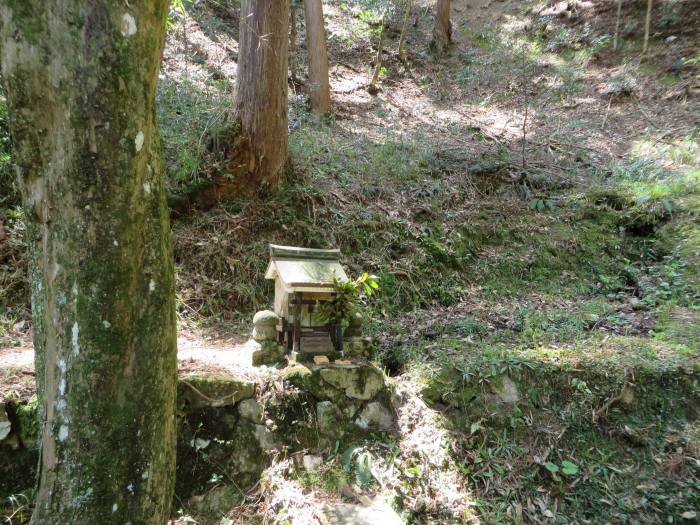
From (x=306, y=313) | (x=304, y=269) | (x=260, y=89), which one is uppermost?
(x=260, y=89)

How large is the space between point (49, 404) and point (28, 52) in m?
1.61

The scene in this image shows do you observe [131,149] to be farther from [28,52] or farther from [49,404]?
[49,404]

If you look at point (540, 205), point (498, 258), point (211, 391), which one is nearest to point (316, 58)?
point (540, 205)

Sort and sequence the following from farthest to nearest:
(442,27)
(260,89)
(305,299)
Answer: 1. (442,27)
2. (260,89)
3. (305,299)

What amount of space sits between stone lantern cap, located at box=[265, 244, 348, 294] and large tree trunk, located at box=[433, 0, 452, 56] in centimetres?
1235

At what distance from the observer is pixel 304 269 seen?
3816 mm

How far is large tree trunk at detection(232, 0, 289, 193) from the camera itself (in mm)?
5980

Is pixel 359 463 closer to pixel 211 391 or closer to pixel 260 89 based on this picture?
pixel 211 391

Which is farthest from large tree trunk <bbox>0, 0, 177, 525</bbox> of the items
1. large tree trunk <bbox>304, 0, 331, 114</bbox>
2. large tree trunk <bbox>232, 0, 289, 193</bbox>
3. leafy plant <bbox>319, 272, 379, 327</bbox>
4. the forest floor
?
large tree trunk <bbox>304, 0, 331, 114</bbox>

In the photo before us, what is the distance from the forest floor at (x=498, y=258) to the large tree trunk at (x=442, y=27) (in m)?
2.58

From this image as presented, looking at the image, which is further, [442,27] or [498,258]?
[442,27]

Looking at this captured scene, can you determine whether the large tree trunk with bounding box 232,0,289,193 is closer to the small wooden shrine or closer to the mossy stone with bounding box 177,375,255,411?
the small wooden shrine

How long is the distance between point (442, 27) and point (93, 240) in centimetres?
1464

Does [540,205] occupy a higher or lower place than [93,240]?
higher
